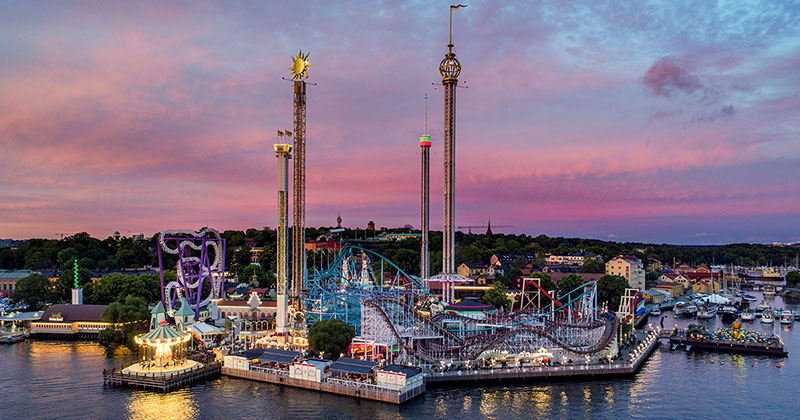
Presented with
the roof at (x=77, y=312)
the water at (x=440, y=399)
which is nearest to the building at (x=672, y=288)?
the water at (x=440, y=399)

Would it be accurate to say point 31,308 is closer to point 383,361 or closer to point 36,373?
point 36,373

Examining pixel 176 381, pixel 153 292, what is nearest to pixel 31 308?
pixel 153 292

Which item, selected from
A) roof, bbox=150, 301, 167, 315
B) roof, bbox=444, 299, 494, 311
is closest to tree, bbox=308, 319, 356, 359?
roof, bbox=150, 301, 167, 315

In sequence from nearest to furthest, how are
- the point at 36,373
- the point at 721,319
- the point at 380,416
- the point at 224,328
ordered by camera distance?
1. the point at 380,416
2. the point at 36,373
3. the point at 224,328
4. the point at 721,319

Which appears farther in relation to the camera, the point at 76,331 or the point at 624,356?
the point at 76,331

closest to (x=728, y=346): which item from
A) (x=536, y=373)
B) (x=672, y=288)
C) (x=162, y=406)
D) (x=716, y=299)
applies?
(x=536, y=373)

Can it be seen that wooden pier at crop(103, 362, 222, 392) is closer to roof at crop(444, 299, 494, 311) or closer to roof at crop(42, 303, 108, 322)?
roof at crop(42, 303, 108, 322)

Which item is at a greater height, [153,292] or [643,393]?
[153,292]

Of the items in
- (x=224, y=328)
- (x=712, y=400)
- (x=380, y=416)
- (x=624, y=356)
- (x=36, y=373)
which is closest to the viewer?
(x=380, y=416)

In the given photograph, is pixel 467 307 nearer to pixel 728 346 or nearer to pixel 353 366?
pixel 353 366
